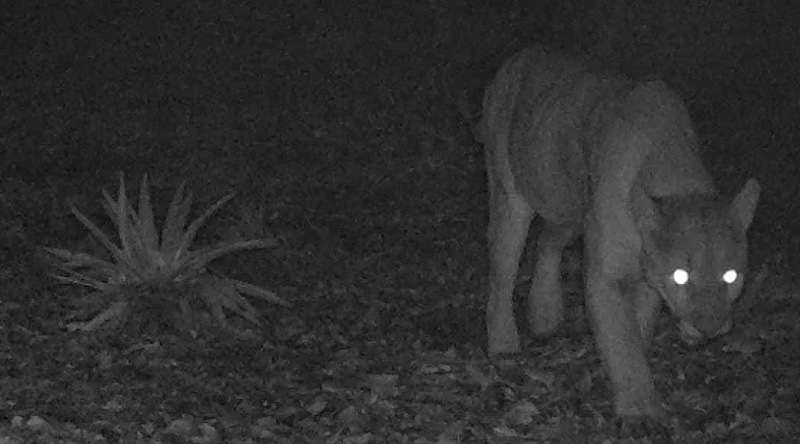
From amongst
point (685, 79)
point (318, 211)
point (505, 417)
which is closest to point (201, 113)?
point (318, 211)

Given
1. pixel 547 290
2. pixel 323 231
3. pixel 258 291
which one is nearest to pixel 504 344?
pixel 547 290

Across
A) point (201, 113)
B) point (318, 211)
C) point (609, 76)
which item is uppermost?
point (201, 113)

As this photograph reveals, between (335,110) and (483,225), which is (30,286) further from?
(335,110)

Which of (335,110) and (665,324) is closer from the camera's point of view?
(665,324)

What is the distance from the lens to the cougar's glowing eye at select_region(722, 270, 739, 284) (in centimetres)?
559

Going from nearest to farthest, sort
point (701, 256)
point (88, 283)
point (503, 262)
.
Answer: point (701, 256), point (503, 262), point (88, 283)

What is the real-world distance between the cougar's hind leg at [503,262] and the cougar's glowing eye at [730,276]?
213 cm

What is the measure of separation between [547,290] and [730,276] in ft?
8.03

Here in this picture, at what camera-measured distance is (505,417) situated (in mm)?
6625

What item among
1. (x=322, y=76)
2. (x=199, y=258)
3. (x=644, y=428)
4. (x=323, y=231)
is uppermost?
(x=322, y=76)

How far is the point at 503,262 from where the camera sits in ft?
25.5

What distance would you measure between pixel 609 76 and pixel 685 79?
415cm

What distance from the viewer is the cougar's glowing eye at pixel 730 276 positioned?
5.59m

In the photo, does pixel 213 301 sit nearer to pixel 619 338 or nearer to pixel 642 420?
pixel 619 338
